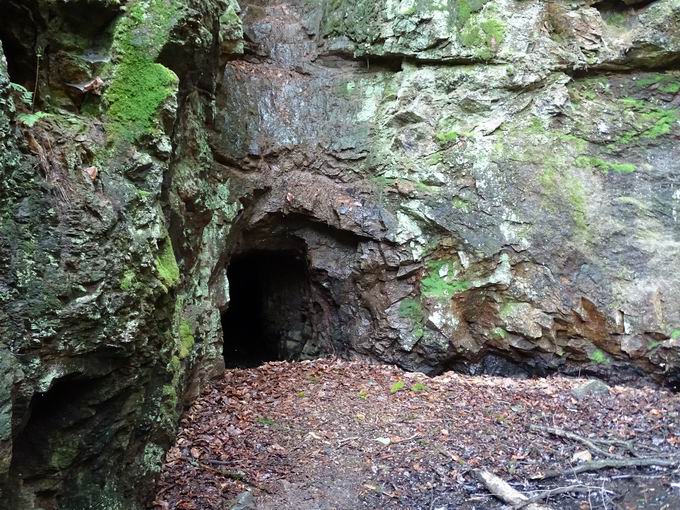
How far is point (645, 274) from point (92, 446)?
7.10 meters

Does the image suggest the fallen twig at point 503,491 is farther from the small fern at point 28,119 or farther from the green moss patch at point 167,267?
the small fern at point 28,119

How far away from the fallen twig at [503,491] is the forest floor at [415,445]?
0.16ft

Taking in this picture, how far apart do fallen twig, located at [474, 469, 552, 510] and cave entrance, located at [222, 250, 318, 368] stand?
17.0ft

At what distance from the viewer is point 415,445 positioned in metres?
5.43

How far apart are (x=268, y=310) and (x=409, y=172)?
4450 mm

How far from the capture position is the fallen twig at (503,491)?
4355 mm

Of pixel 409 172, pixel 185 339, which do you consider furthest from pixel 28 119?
pixel 409 172

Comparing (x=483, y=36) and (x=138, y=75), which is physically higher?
(x=483, y=36)

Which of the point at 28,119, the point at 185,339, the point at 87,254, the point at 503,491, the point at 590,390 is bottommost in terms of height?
the point at 503,491

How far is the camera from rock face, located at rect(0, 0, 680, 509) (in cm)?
484

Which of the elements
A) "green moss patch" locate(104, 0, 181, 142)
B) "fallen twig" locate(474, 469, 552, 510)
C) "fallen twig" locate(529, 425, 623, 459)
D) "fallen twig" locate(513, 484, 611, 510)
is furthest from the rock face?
"fallen twig" locate(513, 484, 611, 510)

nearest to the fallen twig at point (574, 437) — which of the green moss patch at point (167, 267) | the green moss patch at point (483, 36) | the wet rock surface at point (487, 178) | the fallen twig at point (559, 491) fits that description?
the fallen twig at point (559, 491)

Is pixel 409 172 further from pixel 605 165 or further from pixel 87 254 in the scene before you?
pixel 87 254

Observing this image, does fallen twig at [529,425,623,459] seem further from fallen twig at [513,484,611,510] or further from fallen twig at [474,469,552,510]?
fallen twig at [474,469,552,510]
